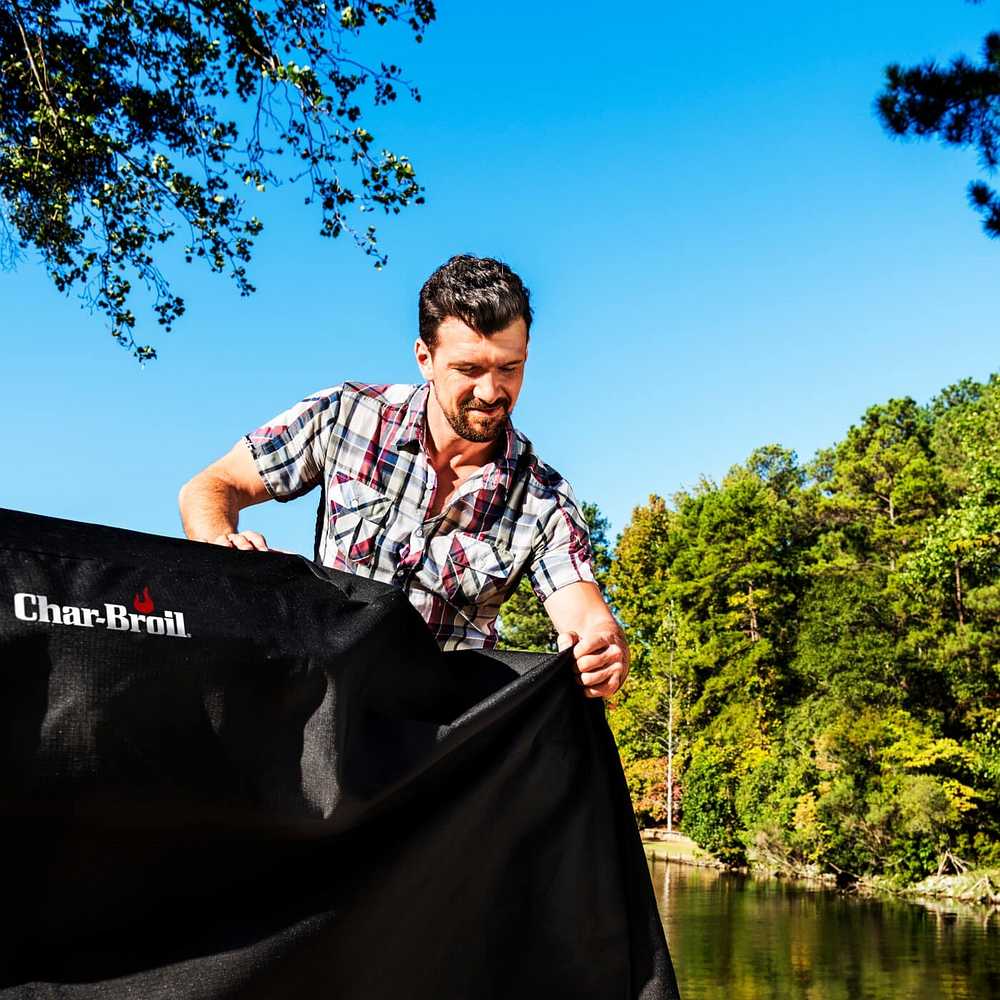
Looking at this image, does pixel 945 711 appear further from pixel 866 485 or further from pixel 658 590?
pixel 658 590

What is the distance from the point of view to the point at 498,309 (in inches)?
98.4

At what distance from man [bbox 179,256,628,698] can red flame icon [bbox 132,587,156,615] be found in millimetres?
752

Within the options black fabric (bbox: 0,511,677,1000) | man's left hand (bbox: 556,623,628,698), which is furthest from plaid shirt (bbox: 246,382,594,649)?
black fabric (bbox: 0,511,677,1000)

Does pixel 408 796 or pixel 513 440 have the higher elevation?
pixel 513 440

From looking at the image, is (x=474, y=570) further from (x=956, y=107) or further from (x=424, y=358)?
(x=956, y=107)

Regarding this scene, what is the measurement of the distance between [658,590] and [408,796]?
37.9 meters

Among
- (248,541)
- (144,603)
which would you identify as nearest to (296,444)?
(248,541)

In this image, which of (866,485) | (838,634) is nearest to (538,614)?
(866,485)

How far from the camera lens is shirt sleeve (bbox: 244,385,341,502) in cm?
254

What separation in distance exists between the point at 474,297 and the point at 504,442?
35 cm

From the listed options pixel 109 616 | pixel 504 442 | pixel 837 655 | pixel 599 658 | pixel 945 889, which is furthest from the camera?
pixel 837 655

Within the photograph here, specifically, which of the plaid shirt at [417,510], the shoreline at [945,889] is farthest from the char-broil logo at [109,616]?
the shoreline at [945,889]

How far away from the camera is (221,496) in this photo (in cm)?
243

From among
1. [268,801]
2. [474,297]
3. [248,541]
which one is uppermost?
[474,297]
